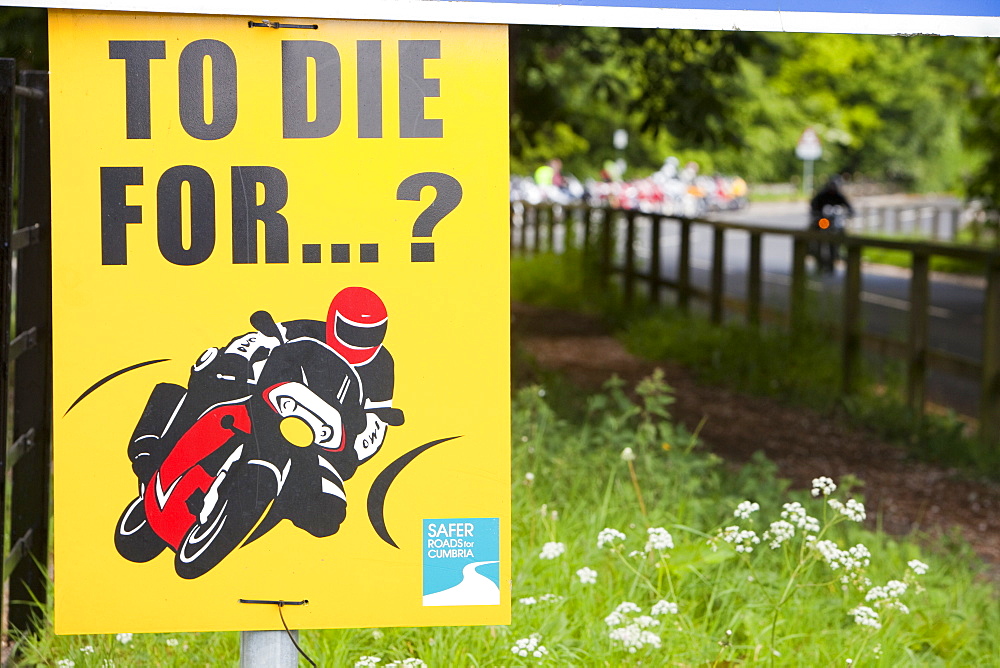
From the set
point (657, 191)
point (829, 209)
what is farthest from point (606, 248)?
point (657, 191)

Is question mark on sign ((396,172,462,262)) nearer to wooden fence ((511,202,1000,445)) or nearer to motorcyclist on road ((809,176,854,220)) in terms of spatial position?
wooden fence ((511,202,1000,445))

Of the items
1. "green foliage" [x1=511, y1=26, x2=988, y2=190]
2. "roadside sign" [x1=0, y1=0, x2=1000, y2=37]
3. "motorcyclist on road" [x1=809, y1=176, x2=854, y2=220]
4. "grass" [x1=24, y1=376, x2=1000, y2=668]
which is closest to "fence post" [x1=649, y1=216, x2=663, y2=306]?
"green foliage" [x1=511, y1=26, x2=988, y2=190]

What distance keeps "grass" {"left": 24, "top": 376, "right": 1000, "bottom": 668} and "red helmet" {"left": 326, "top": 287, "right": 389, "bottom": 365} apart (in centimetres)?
92

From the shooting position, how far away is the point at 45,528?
3.40m

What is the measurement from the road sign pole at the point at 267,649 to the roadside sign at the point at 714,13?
104 cm

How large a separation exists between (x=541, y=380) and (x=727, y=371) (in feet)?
7.44

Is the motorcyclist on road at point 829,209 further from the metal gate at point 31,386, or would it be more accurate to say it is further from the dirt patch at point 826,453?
the metal gate at point 31,386

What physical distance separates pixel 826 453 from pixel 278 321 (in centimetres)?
516

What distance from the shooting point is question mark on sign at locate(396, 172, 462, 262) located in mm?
2070

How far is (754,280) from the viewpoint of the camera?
10.2m

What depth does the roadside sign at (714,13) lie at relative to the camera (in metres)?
2.02

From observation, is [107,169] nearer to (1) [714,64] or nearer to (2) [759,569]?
(2) [759,569]

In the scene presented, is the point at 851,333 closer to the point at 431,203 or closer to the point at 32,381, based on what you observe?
the point at 32,381

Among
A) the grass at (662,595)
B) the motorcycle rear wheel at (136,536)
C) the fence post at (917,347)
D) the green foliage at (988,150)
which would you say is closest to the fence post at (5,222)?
the grass at (662,595)
